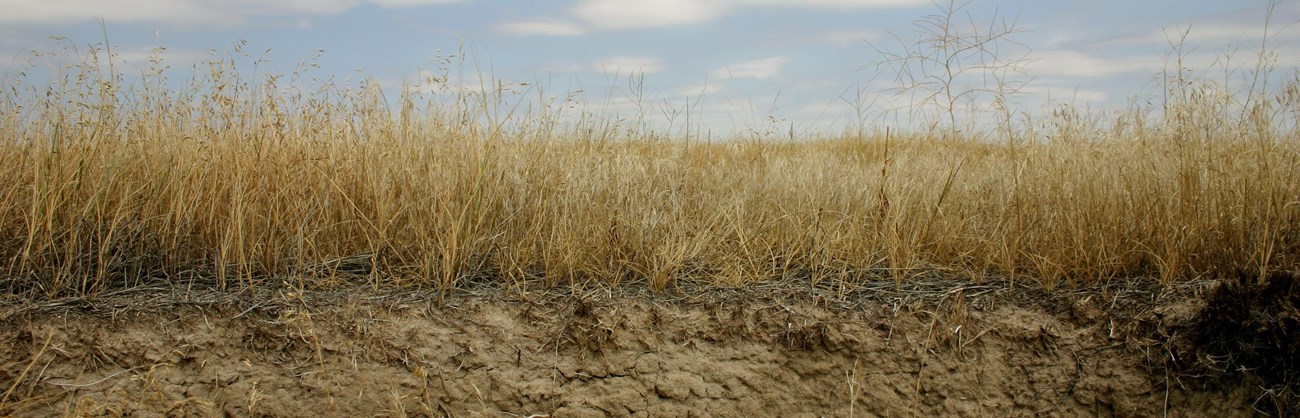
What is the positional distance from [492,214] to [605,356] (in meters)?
1.01

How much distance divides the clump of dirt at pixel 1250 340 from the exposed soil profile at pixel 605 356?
0.04 meters

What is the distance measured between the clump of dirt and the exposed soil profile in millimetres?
43

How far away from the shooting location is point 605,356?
335 centimetres

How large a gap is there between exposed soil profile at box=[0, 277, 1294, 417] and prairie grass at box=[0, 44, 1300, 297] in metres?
0.21

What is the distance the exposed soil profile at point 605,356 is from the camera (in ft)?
10.8

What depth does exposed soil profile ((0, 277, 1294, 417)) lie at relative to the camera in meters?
3.29

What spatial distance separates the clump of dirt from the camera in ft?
11.2

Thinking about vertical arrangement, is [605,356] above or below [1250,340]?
below

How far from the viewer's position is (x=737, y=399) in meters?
3.34

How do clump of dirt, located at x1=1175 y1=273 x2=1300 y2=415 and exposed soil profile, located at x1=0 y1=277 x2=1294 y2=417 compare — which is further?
clump of dirt, located at x1=1175 y1=273 x2=1300 y2=415

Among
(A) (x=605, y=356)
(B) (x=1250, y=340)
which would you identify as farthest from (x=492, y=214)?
(B) (x=1250, y=340)

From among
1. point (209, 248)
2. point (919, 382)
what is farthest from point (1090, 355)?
point (209, 248)

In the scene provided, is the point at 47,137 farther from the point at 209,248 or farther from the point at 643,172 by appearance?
the point at 643,172

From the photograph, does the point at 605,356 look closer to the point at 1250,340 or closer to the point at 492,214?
the point at 492,214
